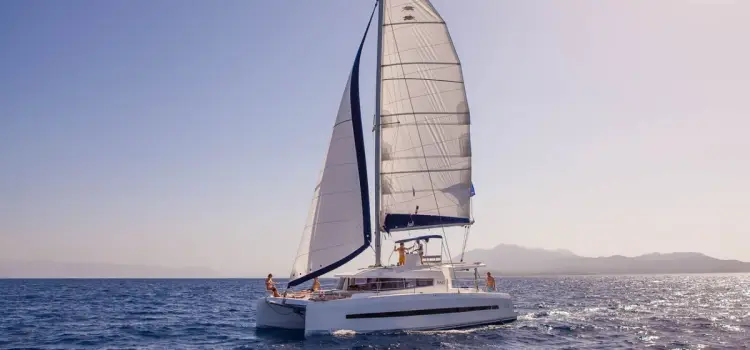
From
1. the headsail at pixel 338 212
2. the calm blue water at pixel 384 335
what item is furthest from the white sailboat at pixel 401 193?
the calm blue water at pixel 384 335

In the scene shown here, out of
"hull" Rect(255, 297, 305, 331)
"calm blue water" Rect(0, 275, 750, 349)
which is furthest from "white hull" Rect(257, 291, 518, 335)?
"calm blue water" Rect(0, 275, 750, 349)

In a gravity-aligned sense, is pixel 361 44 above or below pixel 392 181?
above

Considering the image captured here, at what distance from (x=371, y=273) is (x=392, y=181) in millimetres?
3943

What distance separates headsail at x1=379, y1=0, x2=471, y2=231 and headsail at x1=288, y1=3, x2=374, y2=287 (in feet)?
5.58

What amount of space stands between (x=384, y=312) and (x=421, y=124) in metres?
8.11

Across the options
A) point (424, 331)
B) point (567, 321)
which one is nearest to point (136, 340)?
point (424, 331)

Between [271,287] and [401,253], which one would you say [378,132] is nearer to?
[401,253]

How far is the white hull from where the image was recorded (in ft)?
65.3

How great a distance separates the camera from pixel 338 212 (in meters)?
21.9

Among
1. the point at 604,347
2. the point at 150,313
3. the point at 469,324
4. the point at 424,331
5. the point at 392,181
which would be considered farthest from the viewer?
the point at 150,313

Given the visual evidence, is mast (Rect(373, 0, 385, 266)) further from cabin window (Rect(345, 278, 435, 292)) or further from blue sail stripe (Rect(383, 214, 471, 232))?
cabin window (Rect(345, 278, 435, 292))

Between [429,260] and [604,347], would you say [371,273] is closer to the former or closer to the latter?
[429,260]

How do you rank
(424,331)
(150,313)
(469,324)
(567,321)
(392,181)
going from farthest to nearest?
(150,313) → (567,321) → (392,181) → (469,324) → (424,331)

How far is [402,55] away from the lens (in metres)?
24.3
